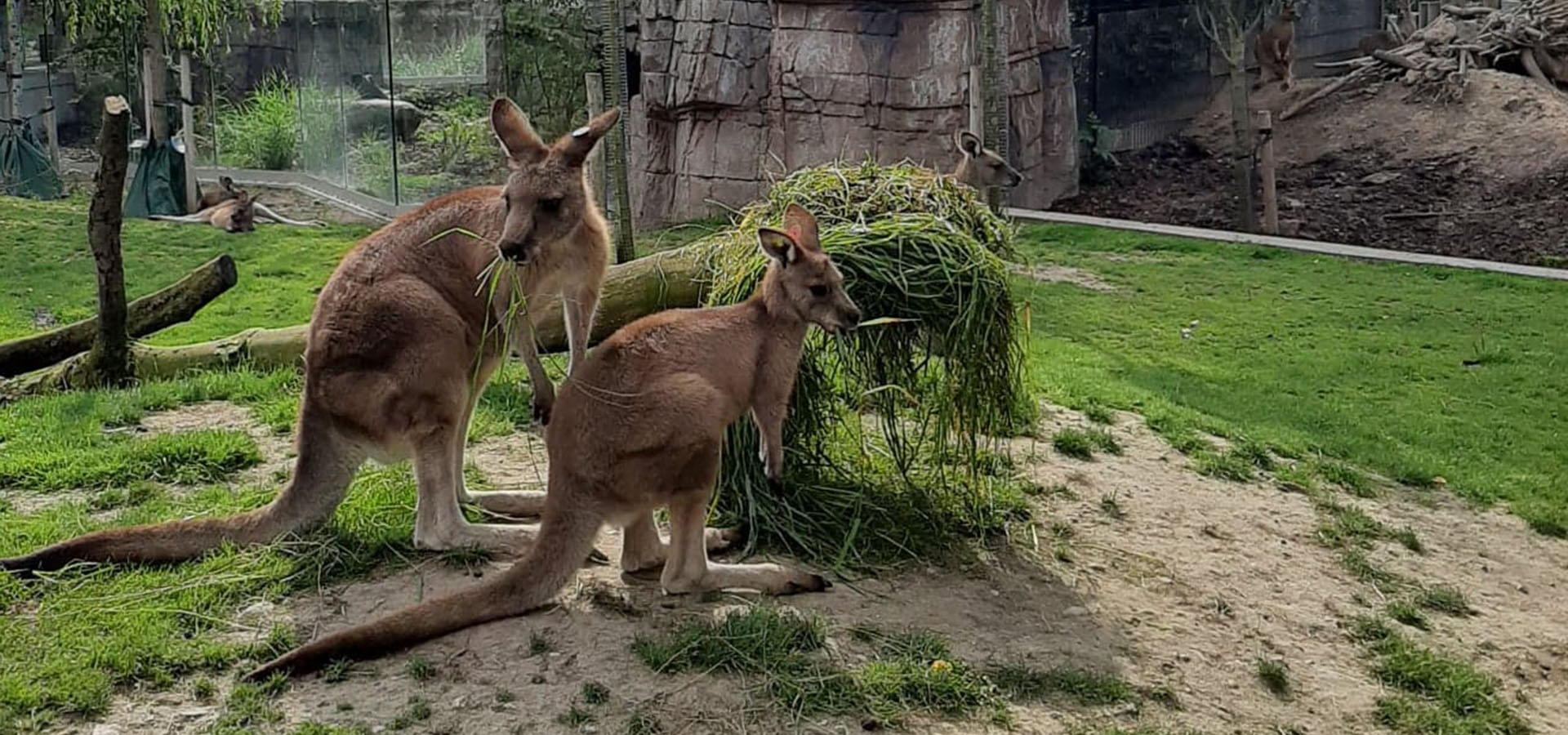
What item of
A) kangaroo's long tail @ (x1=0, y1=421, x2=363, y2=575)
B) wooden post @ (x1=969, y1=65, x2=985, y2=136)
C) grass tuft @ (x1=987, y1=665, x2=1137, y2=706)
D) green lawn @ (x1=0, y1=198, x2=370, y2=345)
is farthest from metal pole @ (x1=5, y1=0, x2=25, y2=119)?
grass tuft @ (x1=987, y1=665, x2=1137, y2=706)

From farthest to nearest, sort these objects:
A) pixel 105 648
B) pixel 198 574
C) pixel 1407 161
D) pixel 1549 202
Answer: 1. pixel 1407 161
2. pixel 1549 202
3. pixel 198 574
4. pixel 105 648

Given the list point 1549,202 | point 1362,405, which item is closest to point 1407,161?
point 1549,202

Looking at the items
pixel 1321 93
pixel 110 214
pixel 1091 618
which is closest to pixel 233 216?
pixel 110 214

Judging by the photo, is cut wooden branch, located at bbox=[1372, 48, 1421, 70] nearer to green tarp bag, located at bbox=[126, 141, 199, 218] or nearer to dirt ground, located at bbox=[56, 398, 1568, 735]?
dirt ground, located at bbox=[56, 398, 1568, 735]

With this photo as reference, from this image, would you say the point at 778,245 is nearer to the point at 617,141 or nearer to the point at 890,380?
the point at 890,380

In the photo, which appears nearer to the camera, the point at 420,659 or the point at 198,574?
the point at 420,659

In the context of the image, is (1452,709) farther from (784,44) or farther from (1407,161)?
(1407,161)

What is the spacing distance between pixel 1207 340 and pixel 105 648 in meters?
7.56

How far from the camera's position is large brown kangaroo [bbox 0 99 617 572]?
4.73 metres

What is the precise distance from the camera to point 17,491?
5.94m

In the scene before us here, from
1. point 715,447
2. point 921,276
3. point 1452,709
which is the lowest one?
point 1452,709

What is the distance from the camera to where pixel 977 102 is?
43.2 feet

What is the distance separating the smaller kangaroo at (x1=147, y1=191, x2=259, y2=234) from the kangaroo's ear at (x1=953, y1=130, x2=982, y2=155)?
22.2 ft


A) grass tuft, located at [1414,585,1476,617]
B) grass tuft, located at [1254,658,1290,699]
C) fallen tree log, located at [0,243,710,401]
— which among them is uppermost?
fallen tree log, located at [0,243,710,401]
